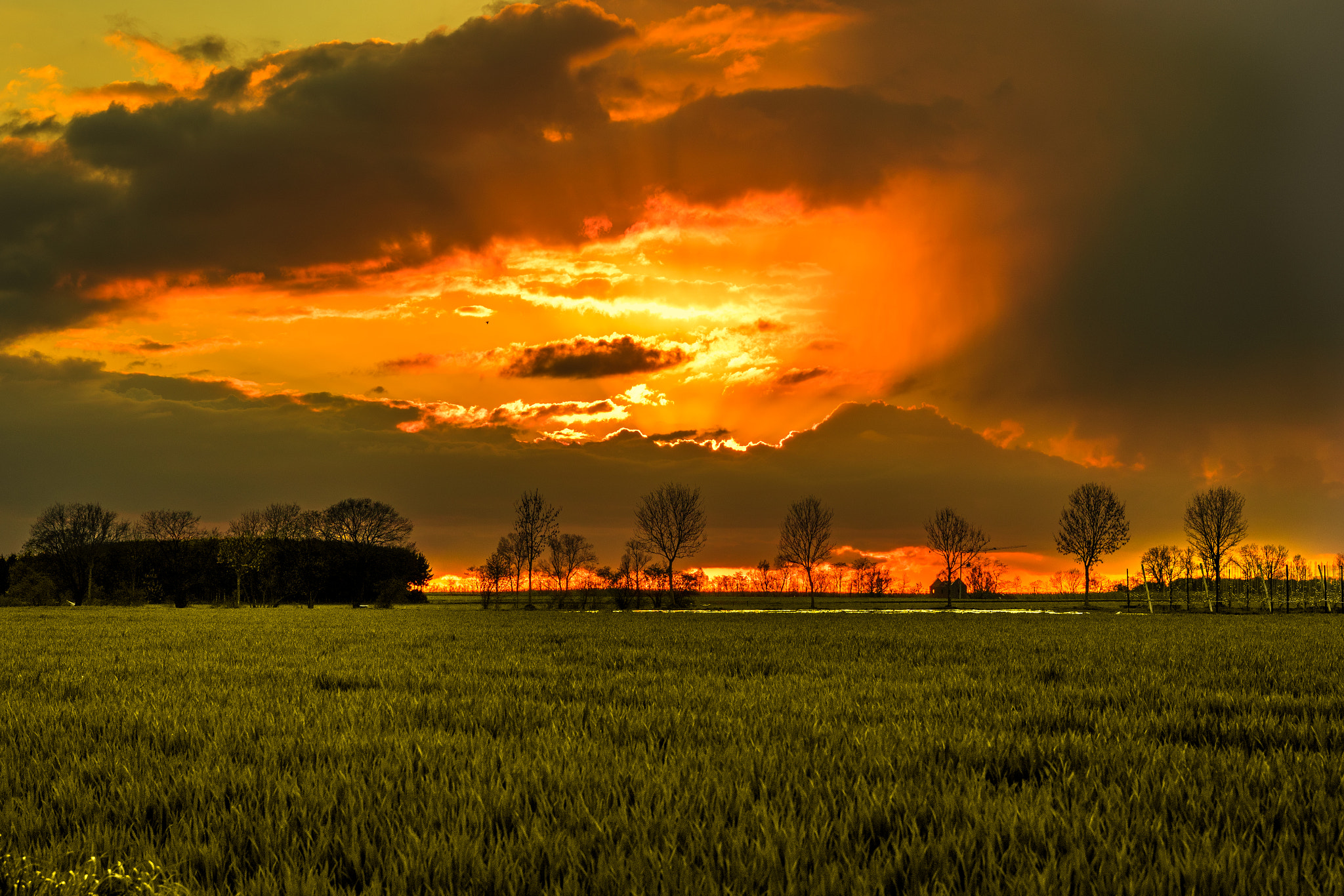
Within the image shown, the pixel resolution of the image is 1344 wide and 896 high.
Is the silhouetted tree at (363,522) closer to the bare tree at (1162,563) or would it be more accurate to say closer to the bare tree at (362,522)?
the bare tree at (362,522)

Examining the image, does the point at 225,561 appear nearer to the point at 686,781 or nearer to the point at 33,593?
the point at 33,593

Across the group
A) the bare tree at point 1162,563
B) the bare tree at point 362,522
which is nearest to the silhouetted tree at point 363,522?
the bare tree at point 362,522

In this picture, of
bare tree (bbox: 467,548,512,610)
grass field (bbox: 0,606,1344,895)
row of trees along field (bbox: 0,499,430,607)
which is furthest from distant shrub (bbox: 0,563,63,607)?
grass field (bbox: 0,606,1344,895)

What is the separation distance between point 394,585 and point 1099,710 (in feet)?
226

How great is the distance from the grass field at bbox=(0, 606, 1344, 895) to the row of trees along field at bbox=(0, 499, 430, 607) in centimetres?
6388

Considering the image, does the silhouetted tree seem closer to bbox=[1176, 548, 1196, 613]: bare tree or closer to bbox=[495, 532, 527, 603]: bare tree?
bbox=[495, 532, 527, 603]: bare tree

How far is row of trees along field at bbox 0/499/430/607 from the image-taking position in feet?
245

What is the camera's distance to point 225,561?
74.4 metres

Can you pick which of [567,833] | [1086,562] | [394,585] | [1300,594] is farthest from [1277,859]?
[1300,594]

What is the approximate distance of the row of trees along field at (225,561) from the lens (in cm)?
7456

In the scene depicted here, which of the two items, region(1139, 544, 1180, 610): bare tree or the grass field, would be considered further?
region(1139, 544, 1180, 610): bare tree

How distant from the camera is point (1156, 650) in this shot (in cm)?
1783

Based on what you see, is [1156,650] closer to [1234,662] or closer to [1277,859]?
[1234,662]

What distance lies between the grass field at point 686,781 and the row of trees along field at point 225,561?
2515 inches
